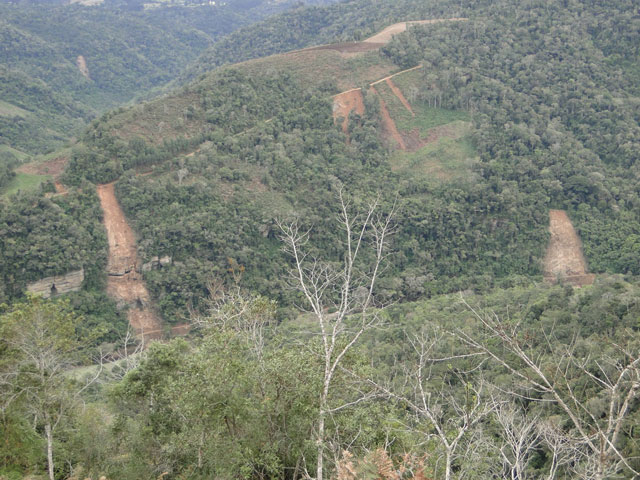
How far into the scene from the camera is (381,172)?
171 feet

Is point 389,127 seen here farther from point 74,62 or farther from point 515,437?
point 74,62

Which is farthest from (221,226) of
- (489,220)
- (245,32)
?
(245,32)

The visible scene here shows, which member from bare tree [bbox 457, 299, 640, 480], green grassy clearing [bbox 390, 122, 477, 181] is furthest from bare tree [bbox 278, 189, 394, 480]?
green grassy clearing [bbox 390, 122, 477, 181]

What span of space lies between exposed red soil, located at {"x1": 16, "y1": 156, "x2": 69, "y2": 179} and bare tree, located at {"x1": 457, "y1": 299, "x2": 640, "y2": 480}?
34.7 m

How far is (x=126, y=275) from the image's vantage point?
40531 millimetres

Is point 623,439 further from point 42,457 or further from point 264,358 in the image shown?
point 42,457

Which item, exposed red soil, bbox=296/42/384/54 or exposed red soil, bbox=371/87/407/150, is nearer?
exposed red soil, bbox=371/87/407/150

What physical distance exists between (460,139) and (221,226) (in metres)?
28.4

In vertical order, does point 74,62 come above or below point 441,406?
below

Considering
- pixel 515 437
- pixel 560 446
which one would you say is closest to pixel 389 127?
pixel 515 437

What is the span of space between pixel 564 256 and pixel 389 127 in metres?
22.4

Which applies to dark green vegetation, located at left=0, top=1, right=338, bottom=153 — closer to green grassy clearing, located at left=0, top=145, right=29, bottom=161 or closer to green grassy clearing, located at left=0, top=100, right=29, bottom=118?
green grassy clearing, located at left=0, top=100, right=29, bottom=118

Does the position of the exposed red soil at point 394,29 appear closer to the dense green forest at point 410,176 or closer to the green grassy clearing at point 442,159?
the dense green forest at point 410,176

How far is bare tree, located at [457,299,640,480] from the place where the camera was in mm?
6582
